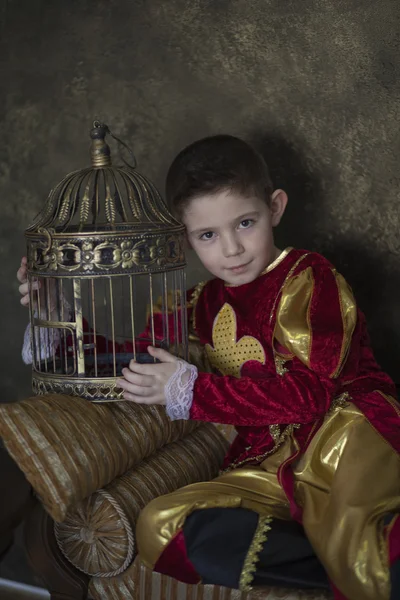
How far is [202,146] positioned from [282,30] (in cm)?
66

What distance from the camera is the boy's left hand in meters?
1.41

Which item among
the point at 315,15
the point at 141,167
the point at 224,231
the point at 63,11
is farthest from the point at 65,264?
the point at 63,11

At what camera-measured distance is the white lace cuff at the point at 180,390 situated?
4.67ft

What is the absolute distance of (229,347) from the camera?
1.70m

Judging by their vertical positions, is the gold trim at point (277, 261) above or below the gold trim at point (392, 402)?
above

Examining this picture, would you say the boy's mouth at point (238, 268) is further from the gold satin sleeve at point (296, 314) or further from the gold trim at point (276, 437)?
the gold trim at point (276, 437)

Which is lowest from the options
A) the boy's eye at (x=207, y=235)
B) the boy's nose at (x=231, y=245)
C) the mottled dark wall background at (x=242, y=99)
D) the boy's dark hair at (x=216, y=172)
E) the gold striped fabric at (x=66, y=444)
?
the gold striped fabric at (x=66, y=444)

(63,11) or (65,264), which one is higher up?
(63,11)

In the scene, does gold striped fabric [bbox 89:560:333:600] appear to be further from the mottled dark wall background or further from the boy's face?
the mottled dark wall background

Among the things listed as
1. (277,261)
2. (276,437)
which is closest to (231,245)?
(277,261)

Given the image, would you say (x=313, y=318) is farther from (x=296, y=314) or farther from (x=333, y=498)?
(x=333, y=498)

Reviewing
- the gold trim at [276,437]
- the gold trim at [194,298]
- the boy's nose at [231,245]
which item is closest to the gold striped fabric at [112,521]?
the gold trim at [276,437]

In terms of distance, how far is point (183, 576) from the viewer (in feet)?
4.52

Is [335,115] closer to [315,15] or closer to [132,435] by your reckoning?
[315,15]
